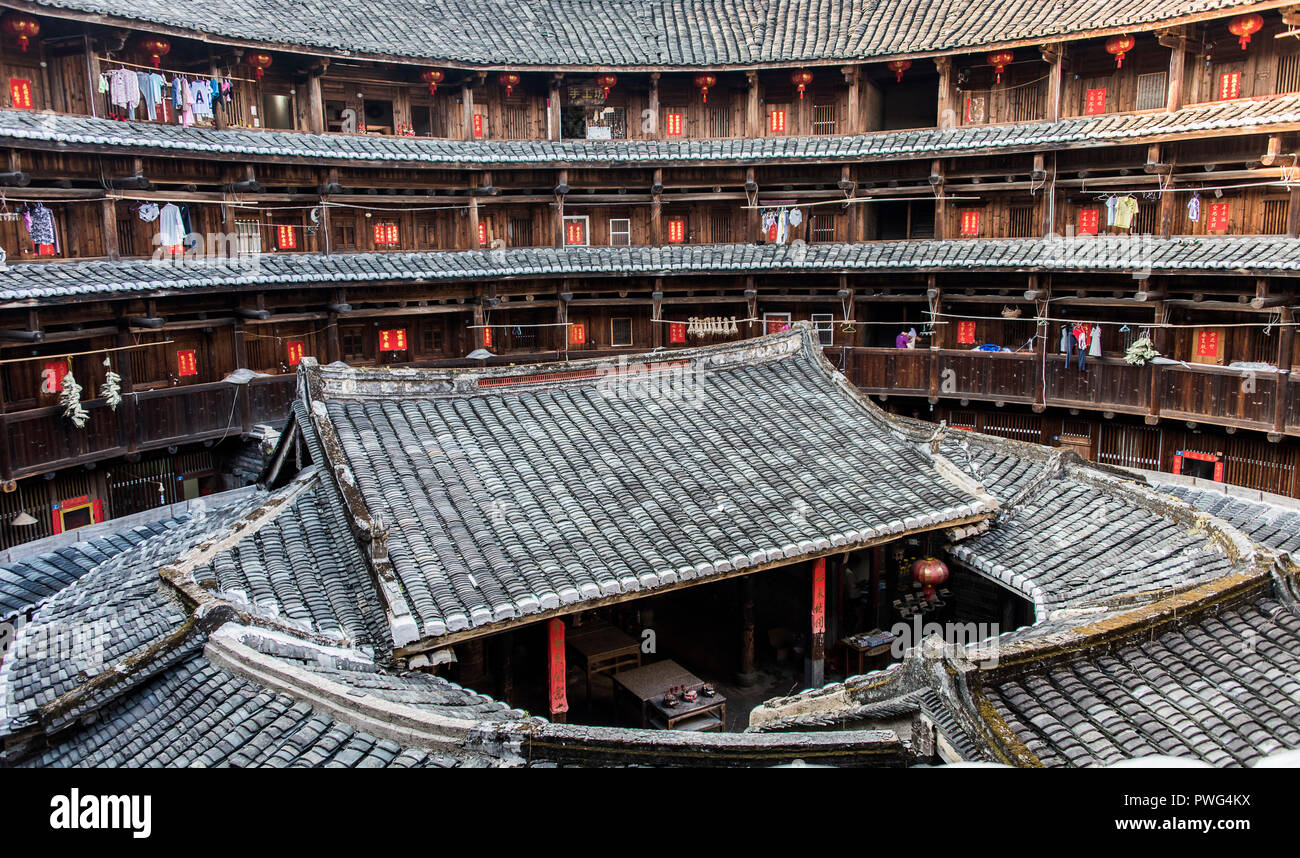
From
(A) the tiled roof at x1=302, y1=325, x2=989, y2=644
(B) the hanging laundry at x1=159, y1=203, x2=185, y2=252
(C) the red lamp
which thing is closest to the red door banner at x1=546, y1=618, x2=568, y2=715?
(A) the tiled roof at x1=302, y1=325, x2=989, y2=644

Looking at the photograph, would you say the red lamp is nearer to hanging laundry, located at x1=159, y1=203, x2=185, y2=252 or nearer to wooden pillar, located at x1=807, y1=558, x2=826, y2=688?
wooden pillar, located at x1=807, y1=558, x2=826, y2=688

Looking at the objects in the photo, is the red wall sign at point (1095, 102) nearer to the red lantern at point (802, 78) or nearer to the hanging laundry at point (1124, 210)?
the hanging laundry at point (1124, 210)

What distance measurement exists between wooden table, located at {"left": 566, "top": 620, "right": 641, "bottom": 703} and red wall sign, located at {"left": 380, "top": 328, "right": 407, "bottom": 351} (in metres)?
18.0

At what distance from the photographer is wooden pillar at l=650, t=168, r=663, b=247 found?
120 feet

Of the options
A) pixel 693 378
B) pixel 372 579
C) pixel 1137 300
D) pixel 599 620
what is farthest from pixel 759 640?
pixel 1137 300

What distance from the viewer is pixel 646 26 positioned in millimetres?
38500

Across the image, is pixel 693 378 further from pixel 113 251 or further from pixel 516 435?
pixel 113 251

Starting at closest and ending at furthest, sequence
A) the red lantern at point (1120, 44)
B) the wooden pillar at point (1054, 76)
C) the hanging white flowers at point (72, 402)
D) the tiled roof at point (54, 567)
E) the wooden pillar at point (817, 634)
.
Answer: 1. the wooden pillar at point (817, 634)
2. the tiled roof at point (54, 567)
3. the hanging white flowers at point (72, 402)
4. the red lantern at point (1120, 44)
5. the wooden pillar at point (1054, 76)

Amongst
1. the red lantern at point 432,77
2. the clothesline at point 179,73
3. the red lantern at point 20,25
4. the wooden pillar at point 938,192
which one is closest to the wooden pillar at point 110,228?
the clothesline at point 179,73

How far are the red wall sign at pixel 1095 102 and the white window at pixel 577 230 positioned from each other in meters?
17.4

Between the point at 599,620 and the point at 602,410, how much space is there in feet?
13.9

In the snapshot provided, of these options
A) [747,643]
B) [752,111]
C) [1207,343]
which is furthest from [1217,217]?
[747,643]

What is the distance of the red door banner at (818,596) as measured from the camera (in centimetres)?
1841

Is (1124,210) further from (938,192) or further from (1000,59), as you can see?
(1000,59)
